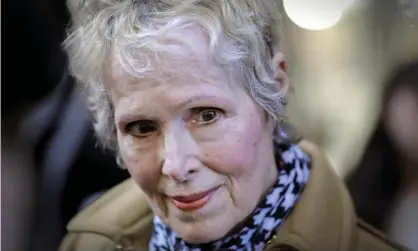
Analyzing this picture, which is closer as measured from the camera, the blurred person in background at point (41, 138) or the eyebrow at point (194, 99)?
the eyebrow at point (194, 99)

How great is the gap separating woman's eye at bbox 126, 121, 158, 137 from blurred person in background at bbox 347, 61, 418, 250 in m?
0.24

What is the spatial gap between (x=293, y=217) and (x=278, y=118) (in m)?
0.12

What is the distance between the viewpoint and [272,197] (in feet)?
2.52

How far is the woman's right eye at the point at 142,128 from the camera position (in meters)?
0.75

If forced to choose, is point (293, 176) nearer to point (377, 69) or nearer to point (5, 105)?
point (377, 69)

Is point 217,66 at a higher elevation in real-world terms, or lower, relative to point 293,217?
higher

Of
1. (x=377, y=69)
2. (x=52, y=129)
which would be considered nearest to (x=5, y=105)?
(x=52, y=129)

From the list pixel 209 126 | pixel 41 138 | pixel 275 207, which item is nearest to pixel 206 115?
pixel 209 126

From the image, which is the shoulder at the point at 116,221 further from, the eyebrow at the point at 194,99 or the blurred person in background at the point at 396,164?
the blurred person in background at the point at 396,164

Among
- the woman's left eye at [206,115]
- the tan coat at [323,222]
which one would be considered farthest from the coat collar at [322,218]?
the woman's left eye at [206,115]

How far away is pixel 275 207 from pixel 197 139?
12cm

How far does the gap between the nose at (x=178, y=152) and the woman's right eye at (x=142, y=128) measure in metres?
0.02

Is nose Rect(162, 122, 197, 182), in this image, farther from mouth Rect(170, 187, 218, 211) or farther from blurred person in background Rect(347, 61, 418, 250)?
blurred person in background Rect(347, 61, 418, 250)

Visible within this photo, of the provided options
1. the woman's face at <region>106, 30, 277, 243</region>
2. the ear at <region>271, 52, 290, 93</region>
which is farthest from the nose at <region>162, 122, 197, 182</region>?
the ear at <region>271, 52, 290, 93</region>
